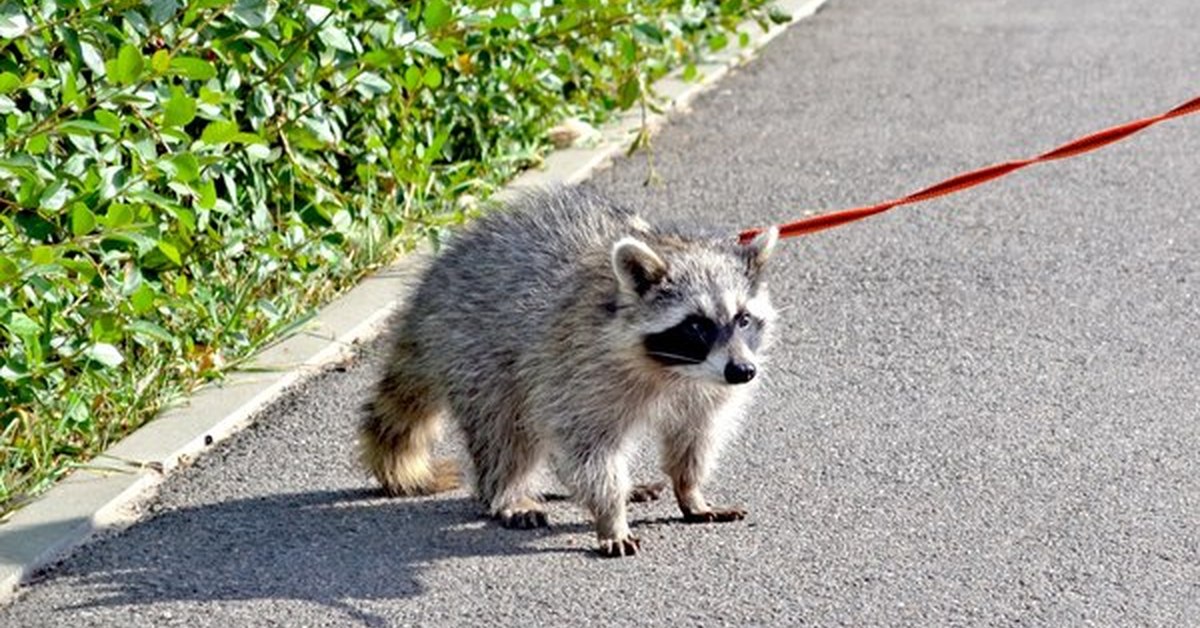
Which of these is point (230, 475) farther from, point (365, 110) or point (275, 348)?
point (365, 110)

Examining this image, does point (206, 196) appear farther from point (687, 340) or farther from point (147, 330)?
point (687, 340)

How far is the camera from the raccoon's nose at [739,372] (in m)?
5.77

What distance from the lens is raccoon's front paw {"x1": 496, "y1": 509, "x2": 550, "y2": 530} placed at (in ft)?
19.7

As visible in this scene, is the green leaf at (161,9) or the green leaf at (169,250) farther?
the green leaf at (169,250)

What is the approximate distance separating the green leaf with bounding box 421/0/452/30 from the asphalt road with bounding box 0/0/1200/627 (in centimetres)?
106

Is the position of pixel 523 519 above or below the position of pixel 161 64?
below

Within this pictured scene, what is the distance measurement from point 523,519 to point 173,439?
1067 millimetres

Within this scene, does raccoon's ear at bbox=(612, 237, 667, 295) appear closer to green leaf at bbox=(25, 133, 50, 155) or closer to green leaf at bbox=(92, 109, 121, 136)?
green leaf at bbox=(92, 109, 121, 136)

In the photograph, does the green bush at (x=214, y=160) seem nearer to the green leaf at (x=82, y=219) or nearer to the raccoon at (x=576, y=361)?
the green leaf at (x=82, y=219)

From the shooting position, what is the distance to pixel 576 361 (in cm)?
600

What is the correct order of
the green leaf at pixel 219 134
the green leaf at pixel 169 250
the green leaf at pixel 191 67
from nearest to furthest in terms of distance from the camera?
the green leaf at pixel 191 67 → the green leaf at pixel 219 134 → the green leaf at pixel 169 250

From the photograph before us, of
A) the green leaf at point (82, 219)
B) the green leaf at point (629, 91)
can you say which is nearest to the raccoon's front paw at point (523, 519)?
the green leaf at point (82, 219)

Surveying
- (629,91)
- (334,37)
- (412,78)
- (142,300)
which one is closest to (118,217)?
(142,300)

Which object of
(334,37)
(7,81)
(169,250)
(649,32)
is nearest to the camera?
(7,81)
